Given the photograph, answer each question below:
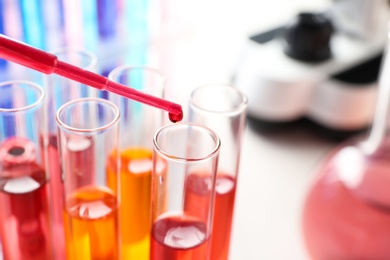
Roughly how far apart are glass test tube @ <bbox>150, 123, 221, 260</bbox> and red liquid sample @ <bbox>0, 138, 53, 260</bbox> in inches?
3.1

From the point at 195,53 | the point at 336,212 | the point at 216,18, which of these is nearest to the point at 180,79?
the point at 195,53

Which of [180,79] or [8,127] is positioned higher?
[8,127]

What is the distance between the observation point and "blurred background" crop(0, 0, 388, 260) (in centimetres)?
61

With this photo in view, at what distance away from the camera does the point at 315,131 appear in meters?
0.76

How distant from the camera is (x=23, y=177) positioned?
41 cm


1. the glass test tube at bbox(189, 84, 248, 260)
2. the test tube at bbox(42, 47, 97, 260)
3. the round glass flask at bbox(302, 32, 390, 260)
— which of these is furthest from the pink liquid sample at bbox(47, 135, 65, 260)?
the round glass flask at bbox(302, 32, 390, 260)

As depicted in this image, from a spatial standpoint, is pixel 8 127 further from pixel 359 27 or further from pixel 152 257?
pixel 359 27

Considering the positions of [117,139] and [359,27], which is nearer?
[117,139]

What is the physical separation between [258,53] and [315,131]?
123mm

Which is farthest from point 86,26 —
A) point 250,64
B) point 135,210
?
point 135,210

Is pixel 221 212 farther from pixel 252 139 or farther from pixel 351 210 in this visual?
pixel 252 139

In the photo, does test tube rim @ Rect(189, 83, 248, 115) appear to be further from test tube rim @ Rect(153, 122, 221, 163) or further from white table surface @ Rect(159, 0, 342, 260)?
white table surface @ Rect(159, 0, 342, 260)

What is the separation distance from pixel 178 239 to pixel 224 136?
0.09m

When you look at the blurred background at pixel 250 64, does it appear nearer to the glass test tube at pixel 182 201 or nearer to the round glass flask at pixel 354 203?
the round glass flask at pixel 354 203
